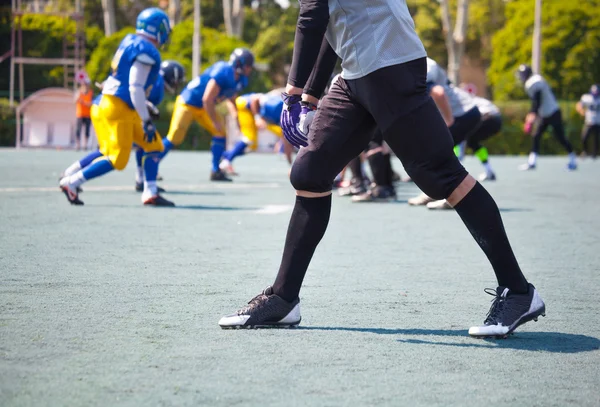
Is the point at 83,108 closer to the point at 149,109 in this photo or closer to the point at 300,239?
the point at 149,109

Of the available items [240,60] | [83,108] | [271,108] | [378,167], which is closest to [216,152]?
[271,108]

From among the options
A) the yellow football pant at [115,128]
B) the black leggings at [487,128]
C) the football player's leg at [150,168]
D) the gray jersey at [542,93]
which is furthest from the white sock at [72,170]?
the gray jersey at [542,93]

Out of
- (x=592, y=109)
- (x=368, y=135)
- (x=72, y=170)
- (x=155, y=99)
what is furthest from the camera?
(x=592, y=109)

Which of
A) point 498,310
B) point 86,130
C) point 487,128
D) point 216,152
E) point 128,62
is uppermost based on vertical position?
point 128,62

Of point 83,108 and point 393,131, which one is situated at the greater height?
point 393,131

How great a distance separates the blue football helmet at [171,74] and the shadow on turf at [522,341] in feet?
31.8

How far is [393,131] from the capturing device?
460 centimetres

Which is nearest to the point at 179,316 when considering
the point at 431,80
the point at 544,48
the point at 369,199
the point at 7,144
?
the point at 431,80

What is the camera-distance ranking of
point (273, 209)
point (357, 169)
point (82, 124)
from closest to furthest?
point (273, 209)
point (357, 169)
point (82, 124)

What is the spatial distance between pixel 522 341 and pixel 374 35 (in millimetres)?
1430

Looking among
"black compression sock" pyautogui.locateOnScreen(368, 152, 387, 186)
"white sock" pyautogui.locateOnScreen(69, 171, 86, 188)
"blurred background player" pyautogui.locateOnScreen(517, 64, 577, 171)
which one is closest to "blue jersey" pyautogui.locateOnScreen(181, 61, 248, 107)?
"black compression sock" pyautogui.locateOnScreen(368, 152, 387, 186)

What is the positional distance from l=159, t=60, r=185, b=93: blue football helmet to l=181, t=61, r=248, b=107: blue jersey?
5.09ft

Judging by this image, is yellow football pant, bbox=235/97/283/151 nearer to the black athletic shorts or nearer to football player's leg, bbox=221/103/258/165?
Result: football player's leg, bbox=221/103/258/165

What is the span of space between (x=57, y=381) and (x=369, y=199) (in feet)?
31.5
